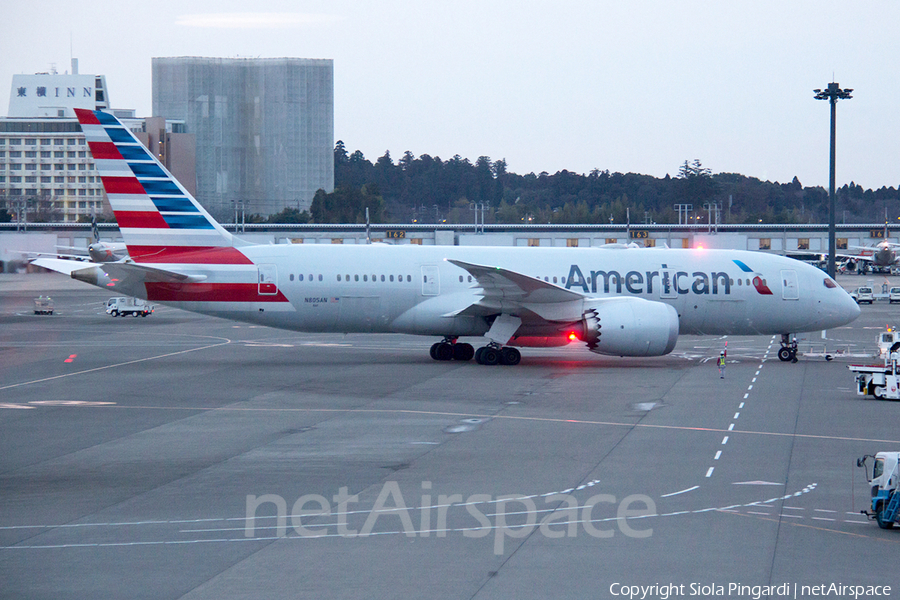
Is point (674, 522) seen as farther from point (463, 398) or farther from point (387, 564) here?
point (463, 398)

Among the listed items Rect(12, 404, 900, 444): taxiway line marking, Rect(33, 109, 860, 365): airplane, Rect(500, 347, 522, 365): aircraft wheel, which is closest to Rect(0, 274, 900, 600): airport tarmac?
Rect(12, 404, 900, 444): taxiway line marking

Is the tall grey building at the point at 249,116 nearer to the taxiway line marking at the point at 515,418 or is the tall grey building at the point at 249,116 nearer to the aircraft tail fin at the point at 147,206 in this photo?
the aircraft tail fin at the point at 147,206

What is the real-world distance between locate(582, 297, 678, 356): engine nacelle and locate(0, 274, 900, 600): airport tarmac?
935mm

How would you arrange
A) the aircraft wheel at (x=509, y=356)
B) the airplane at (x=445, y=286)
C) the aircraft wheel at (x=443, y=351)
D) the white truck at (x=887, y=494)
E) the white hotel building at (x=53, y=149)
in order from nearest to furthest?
1. the white truck at (x=887, y=494)
2. the airplane at (x=445, y=286)
3. the aircraft wheel at (x=509, y=356)
4. the aircraft wheel at (x=443, y=351)
5. the white hotel building at (x=53, y=149)

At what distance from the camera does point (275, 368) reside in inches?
1221

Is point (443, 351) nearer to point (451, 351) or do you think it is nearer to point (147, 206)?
point (451, 351)

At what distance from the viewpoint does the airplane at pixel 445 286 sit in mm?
30594

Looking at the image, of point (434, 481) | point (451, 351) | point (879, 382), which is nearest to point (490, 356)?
point (451, 351)

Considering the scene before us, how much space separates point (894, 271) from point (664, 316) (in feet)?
299

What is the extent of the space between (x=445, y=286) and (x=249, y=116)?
138135mm

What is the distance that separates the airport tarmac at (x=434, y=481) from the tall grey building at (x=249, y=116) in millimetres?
134333

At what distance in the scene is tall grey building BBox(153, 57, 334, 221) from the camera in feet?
529

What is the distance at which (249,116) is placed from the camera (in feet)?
534

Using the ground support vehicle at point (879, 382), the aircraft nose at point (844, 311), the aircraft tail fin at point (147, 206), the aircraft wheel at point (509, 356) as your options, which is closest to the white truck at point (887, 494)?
the ground support vehicle at point (879, 382)
